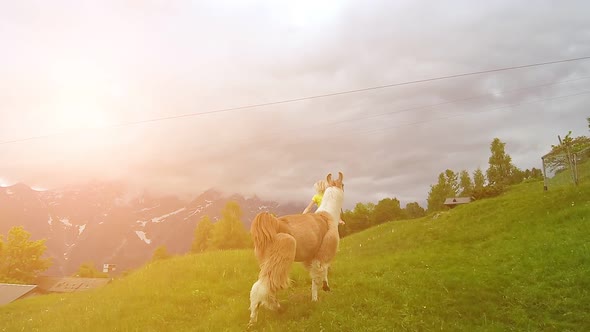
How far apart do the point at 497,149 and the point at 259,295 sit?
9038cm

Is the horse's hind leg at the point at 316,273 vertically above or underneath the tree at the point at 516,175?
underneath

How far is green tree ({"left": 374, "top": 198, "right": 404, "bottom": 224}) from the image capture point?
7912 cm

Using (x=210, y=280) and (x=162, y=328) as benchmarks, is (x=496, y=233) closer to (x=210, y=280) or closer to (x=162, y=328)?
(x=210, y=280)

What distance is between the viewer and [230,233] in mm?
47531

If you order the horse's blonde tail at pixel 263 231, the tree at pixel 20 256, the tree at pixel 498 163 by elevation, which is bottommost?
the tree at pixel 20 256

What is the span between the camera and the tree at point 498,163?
84450 mm

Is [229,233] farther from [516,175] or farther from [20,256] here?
[516,175]

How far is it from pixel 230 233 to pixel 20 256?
38996mm

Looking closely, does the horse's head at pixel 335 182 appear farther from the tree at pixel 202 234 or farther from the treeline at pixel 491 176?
the treeline at pixel 491 176

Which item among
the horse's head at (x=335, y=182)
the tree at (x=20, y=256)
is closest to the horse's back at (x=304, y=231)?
the horse's head at (x=335, y=182)

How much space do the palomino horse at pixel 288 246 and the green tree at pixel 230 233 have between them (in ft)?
118

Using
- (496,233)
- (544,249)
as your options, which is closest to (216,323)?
(544,249)

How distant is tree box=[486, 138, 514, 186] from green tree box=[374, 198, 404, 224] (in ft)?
69.7

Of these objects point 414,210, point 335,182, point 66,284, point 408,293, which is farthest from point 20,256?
point 414,210
